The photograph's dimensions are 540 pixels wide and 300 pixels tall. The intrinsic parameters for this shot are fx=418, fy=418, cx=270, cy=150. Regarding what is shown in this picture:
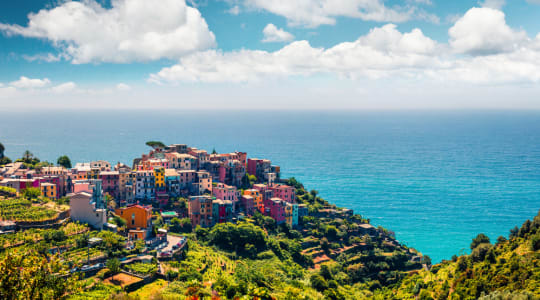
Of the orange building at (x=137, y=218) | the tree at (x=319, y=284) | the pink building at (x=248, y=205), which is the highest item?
the orange building at (x=137, y=218)

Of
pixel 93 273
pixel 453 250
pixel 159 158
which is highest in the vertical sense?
pixel 159 158

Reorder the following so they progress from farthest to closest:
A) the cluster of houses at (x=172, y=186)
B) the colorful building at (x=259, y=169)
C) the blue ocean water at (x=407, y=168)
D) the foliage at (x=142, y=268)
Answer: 1. the blue ocean water at (x=407, y=168)
2. the colorful building at (x=259, y=169)
3. the cluster of houses at (x=172, y=186)
4. the foliage at (x=142, y=268)

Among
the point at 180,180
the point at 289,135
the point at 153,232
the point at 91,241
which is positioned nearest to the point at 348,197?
the point at 180,180

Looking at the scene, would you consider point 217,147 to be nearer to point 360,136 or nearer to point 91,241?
point 360,136

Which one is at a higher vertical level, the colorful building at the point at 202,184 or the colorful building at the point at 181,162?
the colorful building at the point at 181,162

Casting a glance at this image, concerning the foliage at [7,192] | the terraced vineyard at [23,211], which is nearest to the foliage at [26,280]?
the terraced vineyard at [23,211]

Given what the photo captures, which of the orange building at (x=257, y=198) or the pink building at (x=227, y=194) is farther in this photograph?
the orange building at (x=257, y=198)

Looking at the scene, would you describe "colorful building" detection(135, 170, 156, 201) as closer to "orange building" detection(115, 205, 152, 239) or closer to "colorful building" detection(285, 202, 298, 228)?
"orange building" detection(115, 205, 152, 239)

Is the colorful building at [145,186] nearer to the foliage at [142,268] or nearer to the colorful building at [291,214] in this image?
the colorful building at [291,214]
